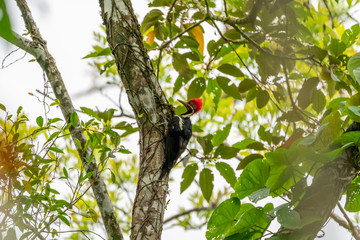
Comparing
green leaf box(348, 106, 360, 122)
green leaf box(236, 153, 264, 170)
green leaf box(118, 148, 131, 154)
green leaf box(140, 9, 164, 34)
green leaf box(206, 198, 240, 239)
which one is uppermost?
green leaf box(140, 9, 164, 34)

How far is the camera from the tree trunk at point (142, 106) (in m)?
2.15

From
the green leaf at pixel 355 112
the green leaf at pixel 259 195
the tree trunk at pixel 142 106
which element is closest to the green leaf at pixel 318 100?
the tree trunk at pixel 142 106

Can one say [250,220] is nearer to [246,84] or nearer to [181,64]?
[246,84]

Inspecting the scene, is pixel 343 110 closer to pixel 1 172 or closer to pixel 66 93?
pixel 1 172

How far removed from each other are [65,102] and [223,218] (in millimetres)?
1579

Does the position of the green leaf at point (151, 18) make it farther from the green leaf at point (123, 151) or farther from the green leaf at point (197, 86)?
the green leaf at point (123, 151)

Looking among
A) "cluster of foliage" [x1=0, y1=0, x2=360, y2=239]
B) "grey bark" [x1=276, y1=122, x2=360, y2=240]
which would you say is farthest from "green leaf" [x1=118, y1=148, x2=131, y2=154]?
"grey bark" [x1=276, y1=122, x2=360, y2=240]

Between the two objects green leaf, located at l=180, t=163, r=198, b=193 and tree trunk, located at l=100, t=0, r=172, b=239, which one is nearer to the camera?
tree trunk, located at l=100, t=0, r=172, b=239

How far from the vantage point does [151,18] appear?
9.05 ft

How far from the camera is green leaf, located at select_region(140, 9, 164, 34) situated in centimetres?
273

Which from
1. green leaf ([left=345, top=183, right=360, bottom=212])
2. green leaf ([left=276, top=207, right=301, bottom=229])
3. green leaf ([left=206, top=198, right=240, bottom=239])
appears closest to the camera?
green leaf ([left=276, top=207, right=301, bottom=229])

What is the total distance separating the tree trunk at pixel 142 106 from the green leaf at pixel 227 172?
0.56 metres

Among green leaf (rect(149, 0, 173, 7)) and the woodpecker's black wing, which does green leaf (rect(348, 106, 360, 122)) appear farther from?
green leaf (rect(149, 0, 173, 7))

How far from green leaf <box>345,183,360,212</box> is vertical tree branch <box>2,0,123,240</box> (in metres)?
1.38
